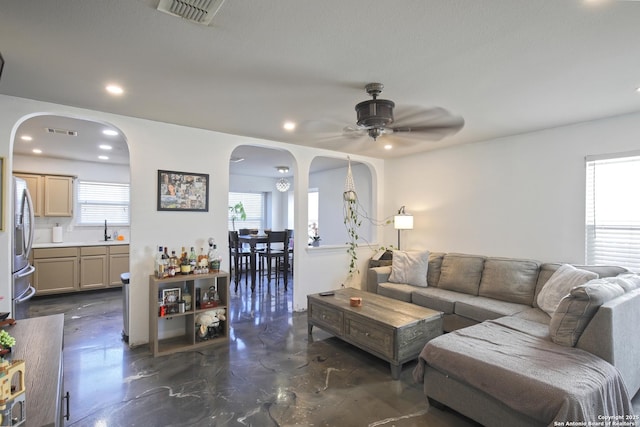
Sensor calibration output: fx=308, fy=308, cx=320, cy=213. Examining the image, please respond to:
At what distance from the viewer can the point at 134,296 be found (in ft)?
10.6

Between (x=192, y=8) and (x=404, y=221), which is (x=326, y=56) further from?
(x=404, y=221)

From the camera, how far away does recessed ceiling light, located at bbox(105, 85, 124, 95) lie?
2.49 meters

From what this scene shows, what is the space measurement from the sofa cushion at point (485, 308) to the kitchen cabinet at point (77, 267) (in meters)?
5.55

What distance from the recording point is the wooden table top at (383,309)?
9.09 ft

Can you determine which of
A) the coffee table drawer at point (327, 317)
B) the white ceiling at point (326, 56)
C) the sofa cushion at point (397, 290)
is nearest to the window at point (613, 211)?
the white ceiling at point (326, 56)

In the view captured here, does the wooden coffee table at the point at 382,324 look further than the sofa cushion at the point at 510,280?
No

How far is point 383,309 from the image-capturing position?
3053 mm

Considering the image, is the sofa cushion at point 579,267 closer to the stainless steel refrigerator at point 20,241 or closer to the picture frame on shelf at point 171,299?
the picture frame on shelf at point 171,299

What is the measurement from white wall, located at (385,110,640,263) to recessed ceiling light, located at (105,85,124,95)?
4029 mm

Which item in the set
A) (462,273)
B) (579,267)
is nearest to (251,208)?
(462,273)

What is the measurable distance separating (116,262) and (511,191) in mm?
6399

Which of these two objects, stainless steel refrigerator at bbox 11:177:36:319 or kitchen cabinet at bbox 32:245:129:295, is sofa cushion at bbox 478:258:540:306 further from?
kitchen cabinet at bbox 32:245:129:295

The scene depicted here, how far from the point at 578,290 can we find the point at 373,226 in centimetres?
348

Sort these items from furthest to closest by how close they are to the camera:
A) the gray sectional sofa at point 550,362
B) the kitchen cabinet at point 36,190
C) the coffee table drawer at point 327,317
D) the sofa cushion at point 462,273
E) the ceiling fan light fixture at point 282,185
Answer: the ceiling fan light fixture at point 282,185 < the kitchen cabinet at point 36,190 < the sofa cushion at point 462,273 < the coffee table drawer at point 327,317 < the gray sectional sofa at point 550,362
